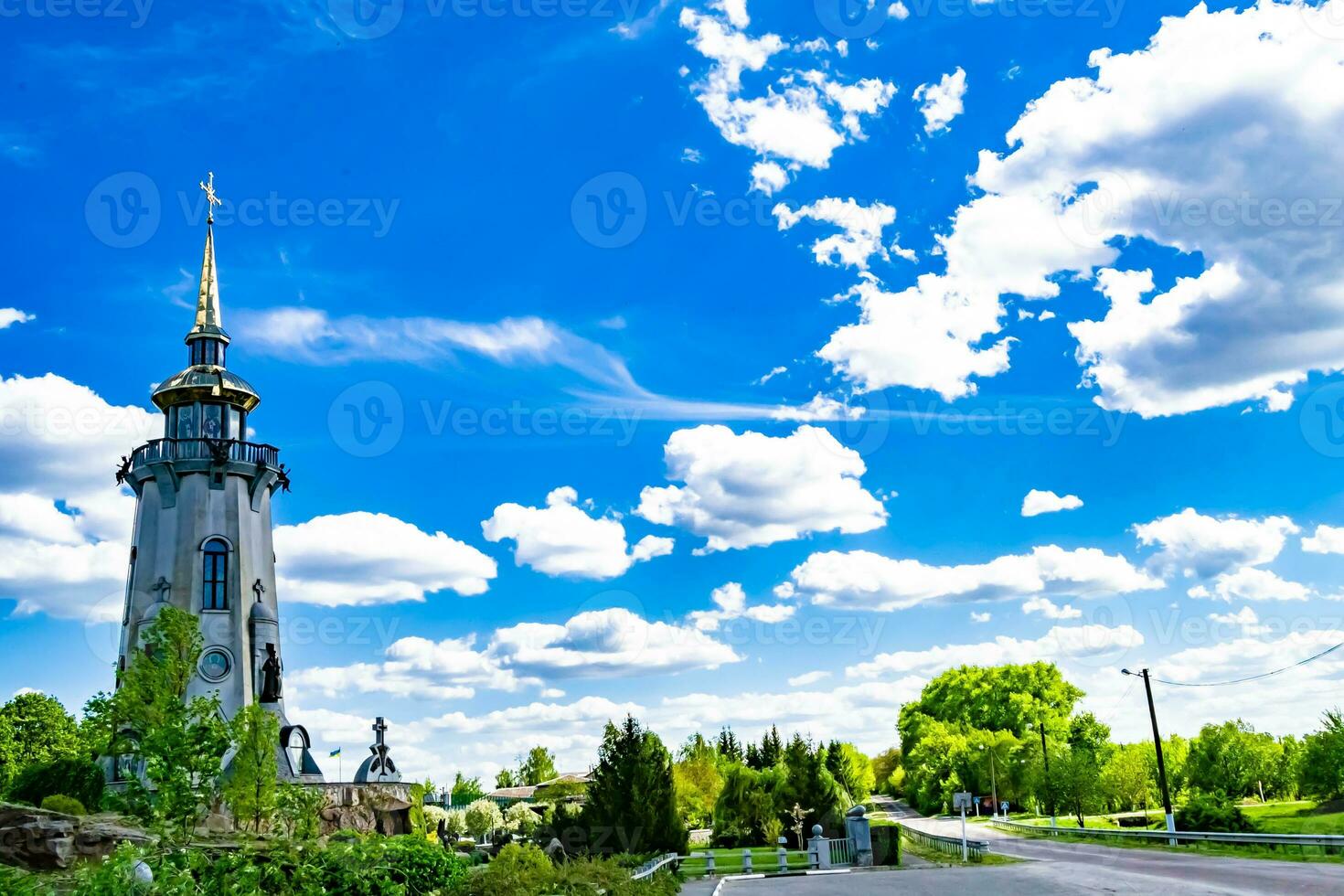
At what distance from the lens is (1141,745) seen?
87.3 m

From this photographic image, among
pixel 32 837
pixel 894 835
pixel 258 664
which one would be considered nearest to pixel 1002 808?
pixel 894 835

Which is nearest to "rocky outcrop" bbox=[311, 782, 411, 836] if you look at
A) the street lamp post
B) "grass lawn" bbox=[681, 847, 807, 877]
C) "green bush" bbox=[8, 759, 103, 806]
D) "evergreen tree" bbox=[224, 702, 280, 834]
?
"green bush" bbox=[8, 759, 103, 806]

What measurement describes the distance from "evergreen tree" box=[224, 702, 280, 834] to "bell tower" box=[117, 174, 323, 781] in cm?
1235

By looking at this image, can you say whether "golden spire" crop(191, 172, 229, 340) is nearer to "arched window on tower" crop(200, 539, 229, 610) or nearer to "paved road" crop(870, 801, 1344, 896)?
"arched window on tower" crop(200, 539, 229, 610)

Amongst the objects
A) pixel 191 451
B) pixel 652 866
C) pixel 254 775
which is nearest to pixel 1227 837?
pixel 652 866

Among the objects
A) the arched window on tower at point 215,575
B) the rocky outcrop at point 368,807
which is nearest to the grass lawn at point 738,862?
the rocky outcrop at point 368,807

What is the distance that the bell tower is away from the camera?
1796 inches

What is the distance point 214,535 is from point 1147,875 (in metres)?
39.1

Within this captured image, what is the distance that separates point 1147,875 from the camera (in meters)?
25.6

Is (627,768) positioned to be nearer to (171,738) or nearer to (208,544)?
(171,738)

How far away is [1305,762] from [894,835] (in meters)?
30.9

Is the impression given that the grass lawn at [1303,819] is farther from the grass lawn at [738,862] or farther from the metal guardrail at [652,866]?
the metal guardrail at [652,866]

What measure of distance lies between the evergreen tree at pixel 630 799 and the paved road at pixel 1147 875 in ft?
19.5

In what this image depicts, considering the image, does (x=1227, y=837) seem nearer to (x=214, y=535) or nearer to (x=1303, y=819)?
(x=1303, y=819)
